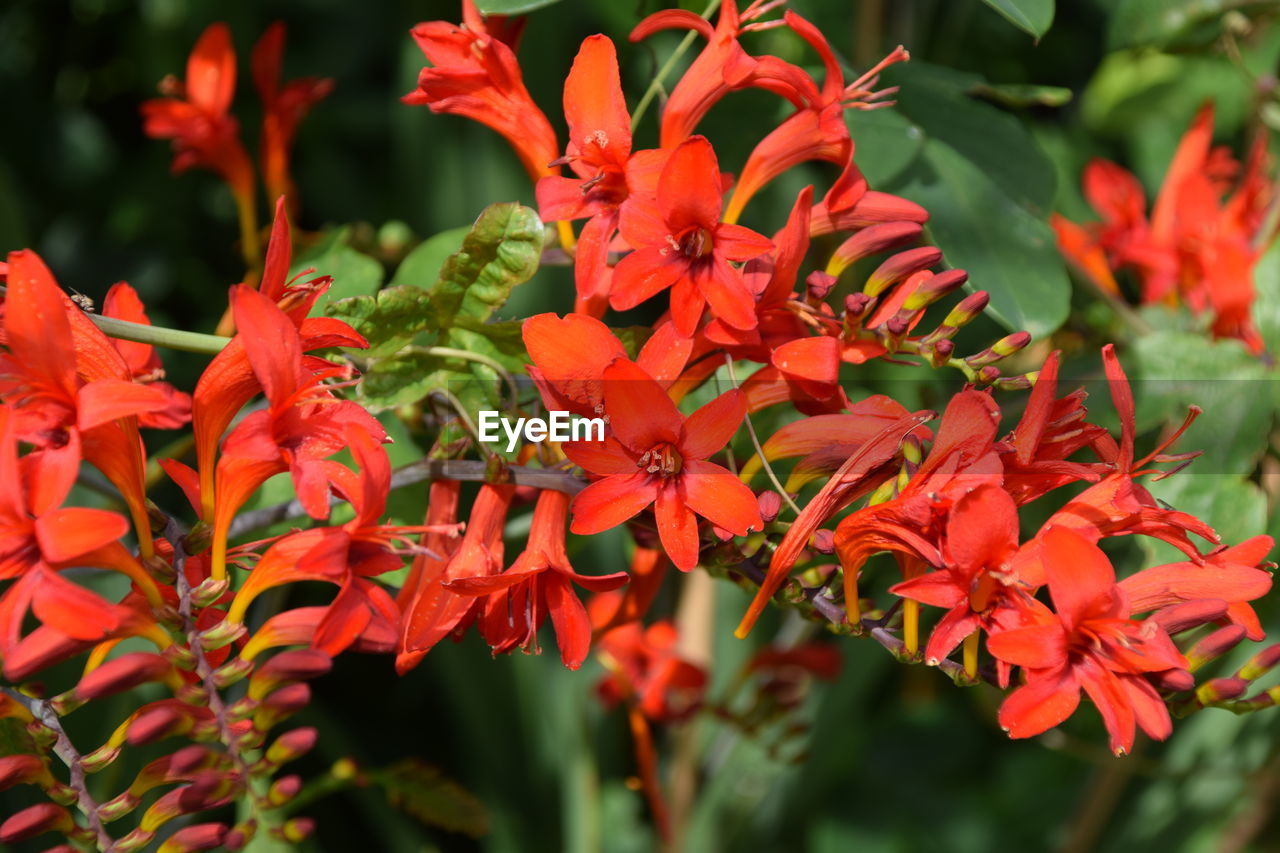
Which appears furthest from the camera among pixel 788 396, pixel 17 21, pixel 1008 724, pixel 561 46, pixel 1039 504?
pixel 17 21

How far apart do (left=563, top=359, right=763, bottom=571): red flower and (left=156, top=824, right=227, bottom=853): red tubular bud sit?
22cm

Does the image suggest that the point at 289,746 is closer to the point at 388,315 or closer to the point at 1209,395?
the point at 388,315

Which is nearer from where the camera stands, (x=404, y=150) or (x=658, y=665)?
(x=658, y=665)

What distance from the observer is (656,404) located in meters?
0.50

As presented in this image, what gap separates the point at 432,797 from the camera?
2.29 feet

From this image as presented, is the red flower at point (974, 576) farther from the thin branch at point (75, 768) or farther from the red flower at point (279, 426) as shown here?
the thin branch at point (75, 768)

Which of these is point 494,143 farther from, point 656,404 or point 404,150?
point 656,404

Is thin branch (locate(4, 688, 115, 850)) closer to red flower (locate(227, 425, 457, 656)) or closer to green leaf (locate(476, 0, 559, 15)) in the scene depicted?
red flower (locate(227, 425, 457, 656))

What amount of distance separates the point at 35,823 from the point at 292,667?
125 millimetres

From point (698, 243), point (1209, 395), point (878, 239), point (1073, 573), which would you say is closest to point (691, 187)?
point (698, 243)

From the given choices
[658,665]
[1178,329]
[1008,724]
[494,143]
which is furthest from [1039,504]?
[494,143]

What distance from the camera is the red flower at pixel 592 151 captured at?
21.8 inches

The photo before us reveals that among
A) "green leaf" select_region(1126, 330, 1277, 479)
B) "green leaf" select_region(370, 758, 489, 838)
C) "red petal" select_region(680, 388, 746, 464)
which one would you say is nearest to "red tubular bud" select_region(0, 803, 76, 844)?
"green leaf" select_region(370, 758, 489, 838)

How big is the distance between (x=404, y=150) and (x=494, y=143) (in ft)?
0.41
